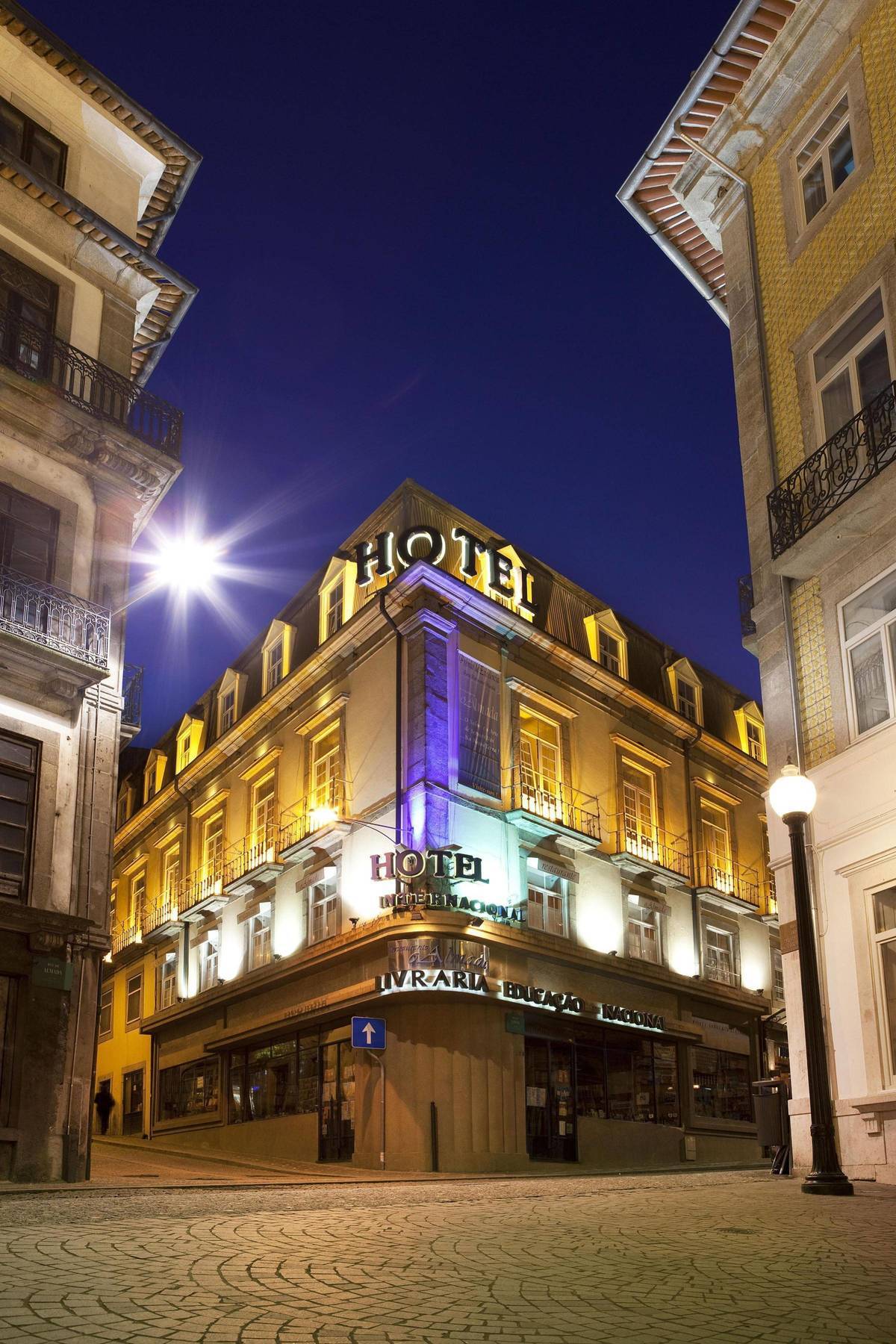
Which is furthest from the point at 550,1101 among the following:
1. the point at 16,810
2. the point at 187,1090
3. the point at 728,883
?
the point at 16,810

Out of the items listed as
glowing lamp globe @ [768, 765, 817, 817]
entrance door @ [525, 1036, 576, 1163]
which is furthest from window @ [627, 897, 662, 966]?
glowing lamp globe @ [768, 765, 817, 817]

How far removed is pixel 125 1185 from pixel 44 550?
32.0 feet

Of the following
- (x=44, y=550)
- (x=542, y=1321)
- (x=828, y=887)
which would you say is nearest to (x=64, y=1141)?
(x=44, y=550)

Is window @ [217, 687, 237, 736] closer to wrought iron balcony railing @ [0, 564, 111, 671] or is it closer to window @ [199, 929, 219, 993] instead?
window @ [199, 929, 219, 993]

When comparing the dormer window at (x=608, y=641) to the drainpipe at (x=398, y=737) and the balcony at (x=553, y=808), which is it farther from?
the drainpipe at (x=398, y=737)

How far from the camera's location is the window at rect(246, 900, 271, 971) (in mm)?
34688

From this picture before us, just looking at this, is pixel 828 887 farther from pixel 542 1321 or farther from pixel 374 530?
pixel 374 530

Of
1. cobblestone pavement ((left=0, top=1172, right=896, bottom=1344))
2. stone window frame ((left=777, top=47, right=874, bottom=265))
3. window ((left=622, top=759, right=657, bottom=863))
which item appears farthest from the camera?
window ((left=622, top=759, right=657, bottom=863))

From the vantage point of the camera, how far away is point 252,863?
3538 cm

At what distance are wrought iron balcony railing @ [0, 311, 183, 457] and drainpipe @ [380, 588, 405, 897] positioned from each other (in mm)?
9456

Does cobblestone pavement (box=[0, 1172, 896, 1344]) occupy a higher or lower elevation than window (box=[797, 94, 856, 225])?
lower

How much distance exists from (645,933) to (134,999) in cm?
2020

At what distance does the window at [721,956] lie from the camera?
36.7 m

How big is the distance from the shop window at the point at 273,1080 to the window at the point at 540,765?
27.2 ft
